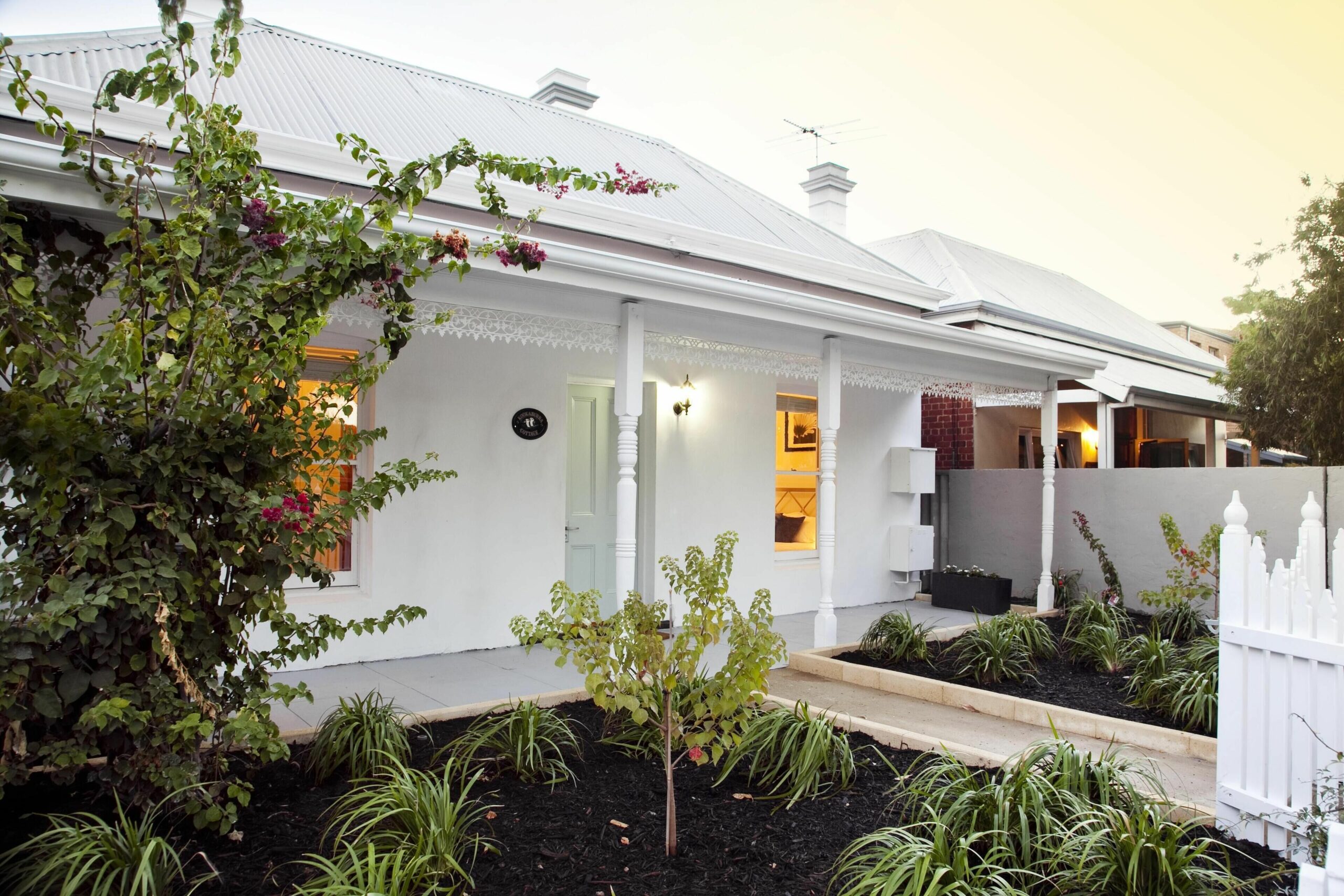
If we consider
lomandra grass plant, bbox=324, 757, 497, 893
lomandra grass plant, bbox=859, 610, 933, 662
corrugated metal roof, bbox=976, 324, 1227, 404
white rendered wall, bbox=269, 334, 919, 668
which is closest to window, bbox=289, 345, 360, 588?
white rendered wall, bbox=269, 334, 919, 668

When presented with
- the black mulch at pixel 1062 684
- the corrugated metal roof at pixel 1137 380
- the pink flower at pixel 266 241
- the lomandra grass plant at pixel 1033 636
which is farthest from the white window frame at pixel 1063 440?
the pink flower at pixel 266 241

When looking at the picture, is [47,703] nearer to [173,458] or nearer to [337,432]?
[173,458]

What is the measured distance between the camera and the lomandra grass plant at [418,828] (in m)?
2.64

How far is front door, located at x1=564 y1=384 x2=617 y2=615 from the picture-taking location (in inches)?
298

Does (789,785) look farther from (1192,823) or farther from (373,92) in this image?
(373,92)

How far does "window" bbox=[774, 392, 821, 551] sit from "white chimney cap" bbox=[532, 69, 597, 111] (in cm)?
451

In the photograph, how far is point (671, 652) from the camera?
3.22m

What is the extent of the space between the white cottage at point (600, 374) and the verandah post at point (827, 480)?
2 centimetres

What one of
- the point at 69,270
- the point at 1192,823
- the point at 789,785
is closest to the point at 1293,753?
the point at 1192,823

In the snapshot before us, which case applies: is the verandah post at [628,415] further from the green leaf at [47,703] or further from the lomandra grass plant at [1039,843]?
the green leaf at [47,703]

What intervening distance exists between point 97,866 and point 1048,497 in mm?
8526

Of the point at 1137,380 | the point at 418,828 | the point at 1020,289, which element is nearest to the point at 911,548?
the point at 1137,380

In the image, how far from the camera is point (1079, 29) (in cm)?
1175

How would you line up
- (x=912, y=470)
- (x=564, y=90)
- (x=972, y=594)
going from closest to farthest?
(x=972, y=594)
(x=912, y=470)
(x=564, y=90)
